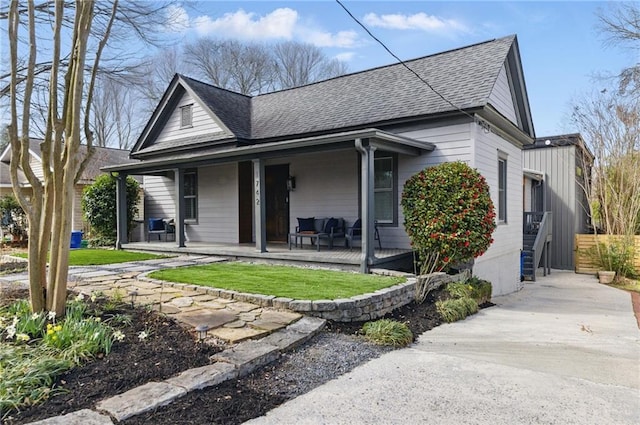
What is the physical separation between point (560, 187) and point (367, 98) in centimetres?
915

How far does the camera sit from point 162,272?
730cm

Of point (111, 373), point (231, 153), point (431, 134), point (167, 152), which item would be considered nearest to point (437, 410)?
point (111, 373)

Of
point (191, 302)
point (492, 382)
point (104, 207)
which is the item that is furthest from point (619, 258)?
point (104, 207)

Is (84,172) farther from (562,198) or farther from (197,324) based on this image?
(562,198)

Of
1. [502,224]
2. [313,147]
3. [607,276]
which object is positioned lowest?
[607,276]

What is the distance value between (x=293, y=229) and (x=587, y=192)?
1055 centimetres

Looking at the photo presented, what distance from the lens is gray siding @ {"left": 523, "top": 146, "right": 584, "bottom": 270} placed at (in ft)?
48.1

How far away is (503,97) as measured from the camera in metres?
9.94

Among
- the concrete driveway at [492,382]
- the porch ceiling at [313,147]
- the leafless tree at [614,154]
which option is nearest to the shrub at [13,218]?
the porch ceiling at [313,147]

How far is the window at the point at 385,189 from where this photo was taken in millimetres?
9125

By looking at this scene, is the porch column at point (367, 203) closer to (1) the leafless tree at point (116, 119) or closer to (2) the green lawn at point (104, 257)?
(2) the green lawn at point (104, 257)

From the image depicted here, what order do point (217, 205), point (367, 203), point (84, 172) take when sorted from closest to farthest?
point (367, 203) → point (217, 205) → point (84, 172)

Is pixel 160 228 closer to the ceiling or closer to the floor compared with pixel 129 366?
closer to the ceiling

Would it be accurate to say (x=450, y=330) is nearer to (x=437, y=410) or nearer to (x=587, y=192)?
(x=437, y=410)
